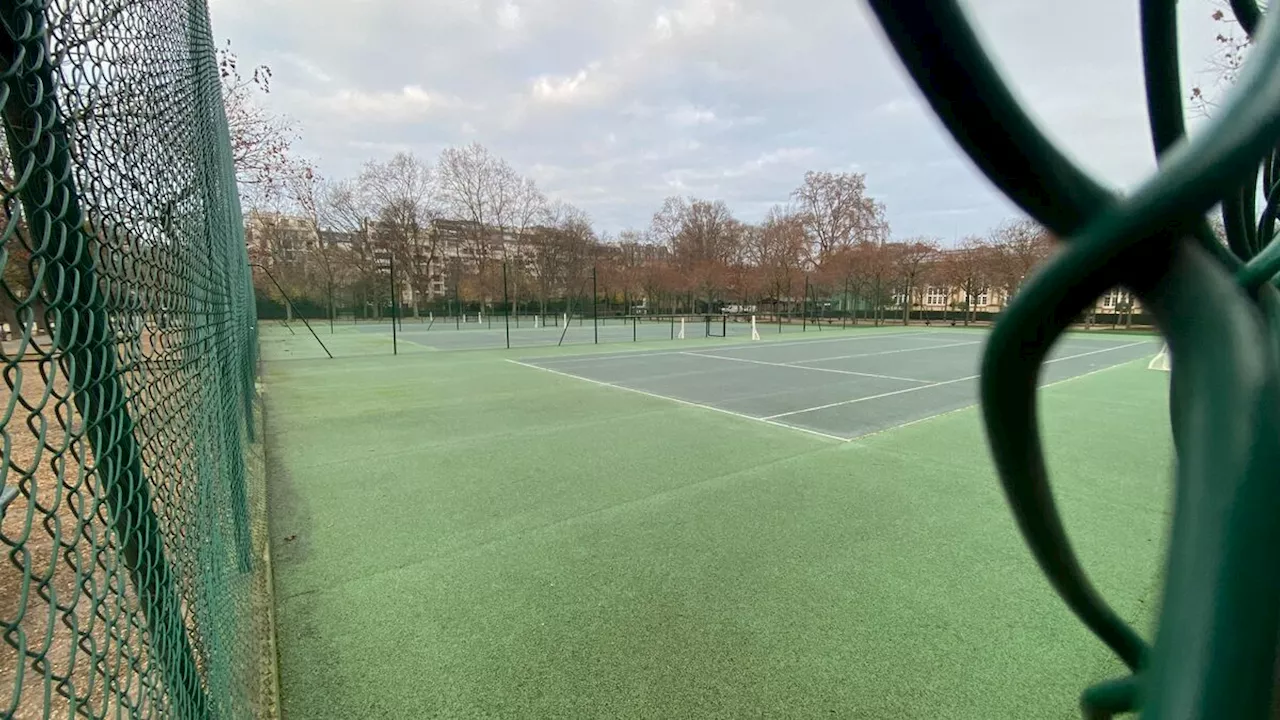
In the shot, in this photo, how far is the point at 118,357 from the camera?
137 cm

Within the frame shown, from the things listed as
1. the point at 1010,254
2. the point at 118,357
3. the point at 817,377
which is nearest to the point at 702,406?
the point at 817,377

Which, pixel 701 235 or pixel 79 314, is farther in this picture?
pixel 701 235

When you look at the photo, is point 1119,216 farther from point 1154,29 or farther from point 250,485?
point 250,485

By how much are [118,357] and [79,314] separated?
0.78 feet

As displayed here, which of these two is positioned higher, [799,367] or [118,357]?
[118,357]

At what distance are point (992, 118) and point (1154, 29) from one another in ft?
1.20

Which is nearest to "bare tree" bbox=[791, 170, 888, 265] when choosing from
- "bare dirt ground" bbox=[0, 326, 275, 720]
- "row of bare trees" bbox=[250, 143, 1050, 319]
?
"row of bare trees" bbox=[250, 143, 1050, 319]

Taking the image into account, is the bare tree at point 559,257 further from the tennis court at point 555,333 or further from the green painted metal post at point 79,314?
the green painted metal post at point 79,314

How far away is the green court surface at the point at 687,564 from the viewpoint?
248cm

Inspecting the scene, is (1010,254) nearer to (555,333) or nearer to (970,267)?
(970,267)

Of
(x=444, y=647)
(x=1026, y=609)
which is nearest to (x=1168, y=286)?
(x=444, y=647)

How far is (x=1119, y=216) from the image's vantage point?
348mm

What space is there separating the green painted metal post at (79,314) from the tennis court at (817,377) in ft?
20.3

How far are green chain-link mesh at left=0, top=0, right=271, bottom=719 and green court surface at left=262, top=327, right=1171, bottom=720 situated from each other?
0.77m
